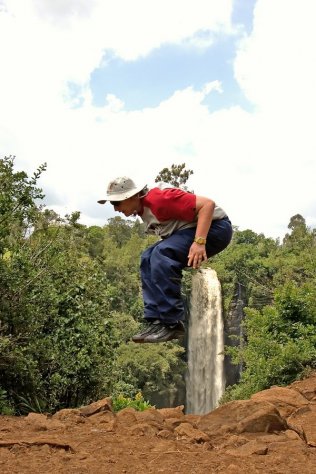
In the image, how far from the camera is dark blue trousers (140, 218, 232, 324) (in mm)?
3658

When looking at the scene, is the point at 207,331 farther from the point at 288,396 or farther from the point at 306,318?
the point at 288,396

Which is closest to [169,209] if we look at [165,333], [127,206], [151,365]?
[127,206]

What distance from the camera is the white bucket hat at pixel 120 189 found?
355 centimetres

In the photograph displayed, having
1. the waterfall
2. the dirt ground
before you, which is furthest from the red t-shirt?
the waterfall

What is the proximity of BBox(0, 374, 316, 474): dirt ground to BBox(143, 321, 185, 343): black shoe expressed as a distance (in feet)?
3.51

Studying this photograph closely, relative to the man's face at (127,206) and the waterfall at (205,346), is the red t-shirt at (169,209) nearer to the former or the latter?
the man's face at (127,206)

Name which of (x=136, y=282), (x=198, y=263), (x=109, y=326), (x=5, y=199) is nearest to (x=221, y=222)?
(x=198, y=263)

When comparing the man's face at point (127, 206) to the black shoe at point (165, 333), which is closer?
the man's face at point (127, 206)

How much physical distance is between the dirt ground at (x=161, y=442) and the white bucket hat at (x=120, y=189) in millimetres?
2026

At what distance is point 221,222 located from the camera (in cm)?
376

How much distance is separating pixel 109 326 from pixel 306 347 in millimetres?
4225

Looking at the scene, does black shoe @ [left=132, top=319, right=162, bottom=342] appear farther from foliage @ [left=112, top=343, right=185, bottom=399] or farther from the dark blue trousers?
foliage @ [left=112, top=343, right=185, bottom=399]

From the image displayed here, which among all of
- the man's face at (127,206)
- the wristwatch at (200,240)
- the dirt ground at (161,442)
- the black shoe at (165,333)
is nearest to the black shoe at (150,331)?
the black shoe at (165,333)

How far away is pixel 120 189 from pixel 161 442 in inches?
97.8
